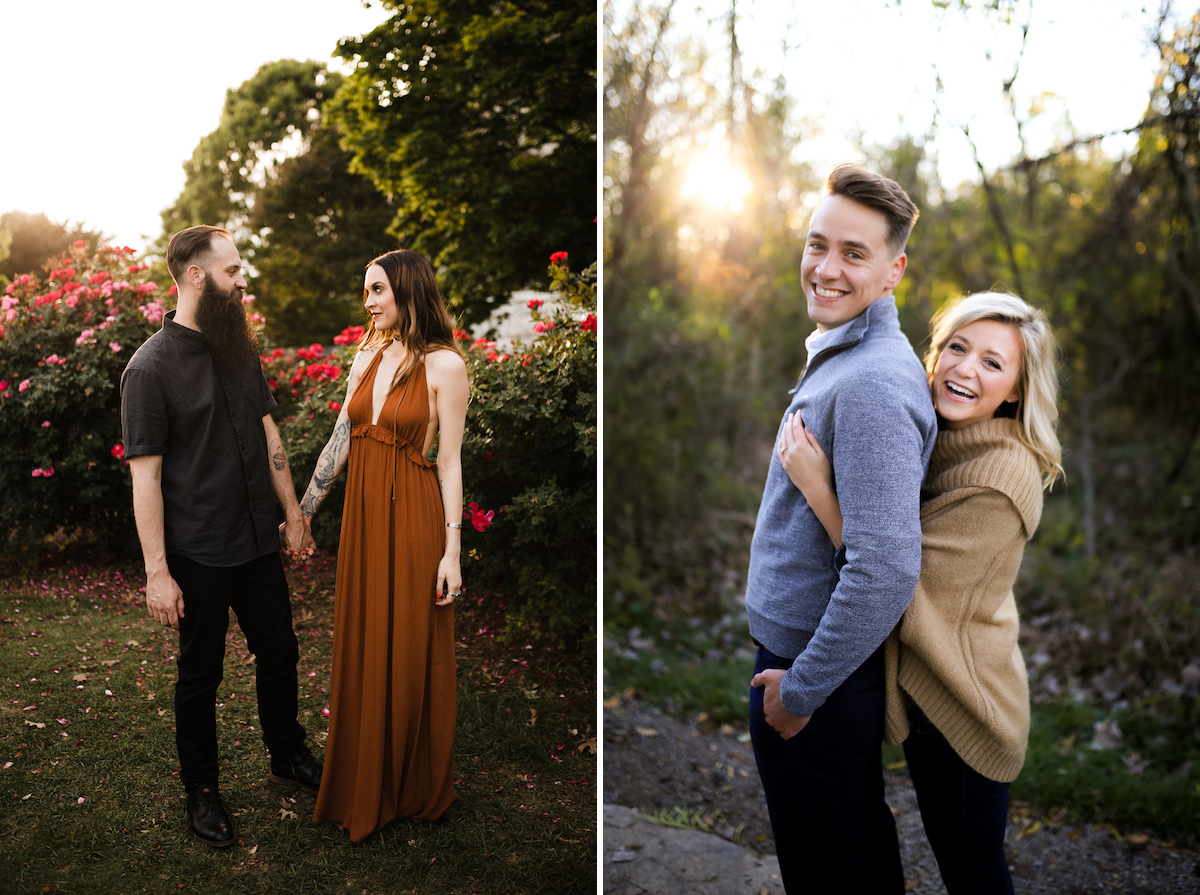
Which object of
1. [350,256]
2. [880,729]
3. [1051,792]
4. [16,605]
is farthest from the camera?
[1051,792]

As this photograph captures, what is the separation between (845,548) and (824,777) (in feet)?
1.91

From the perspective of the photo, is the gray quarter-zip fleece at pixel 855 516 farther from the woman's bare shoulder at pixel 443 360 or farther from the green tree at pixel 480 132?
the green tree at pixel 480 132

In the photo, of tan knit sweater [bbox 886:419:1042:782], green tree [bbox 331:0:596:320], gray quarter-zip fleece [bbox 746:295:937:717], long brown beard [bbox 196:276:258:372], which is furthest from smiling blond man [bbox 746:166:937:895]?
long brown beard [bbox 196:276:258:372]

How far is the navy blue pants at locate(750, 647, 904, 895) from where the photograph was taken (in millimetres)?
1655

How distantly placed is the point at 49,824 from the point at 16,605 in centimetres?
53

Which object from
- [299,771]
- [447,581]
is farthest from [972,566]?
[299,771]

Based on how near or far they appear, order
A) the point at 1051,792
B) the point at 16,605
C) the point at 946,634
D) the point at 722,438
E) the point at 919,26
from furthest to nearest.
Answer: the point at 722,438 < the point at 919,26 < the point at 1051,792 < the point at 16,605 < the point at 946,634

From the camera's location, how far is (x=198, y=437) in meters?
1.79

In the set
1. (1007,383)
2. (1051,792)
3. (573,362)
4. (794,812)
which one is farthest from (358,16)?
(1051,792)

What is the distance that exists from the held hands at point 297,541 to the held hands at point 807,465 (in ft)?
4.03

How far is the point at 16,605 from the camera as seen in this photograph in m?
1.85

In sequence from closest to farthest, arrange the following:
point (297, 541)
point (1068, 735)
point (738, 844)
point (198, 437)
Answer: point (198, 437) → point (297, 541) → point (738, 844) → point (1068, 735)

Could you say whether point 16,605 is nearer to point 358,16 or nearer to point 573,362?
point 573,362

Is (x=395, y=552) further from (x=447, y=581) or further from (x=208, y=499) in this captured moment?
(x=208, y=499)
